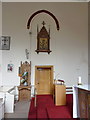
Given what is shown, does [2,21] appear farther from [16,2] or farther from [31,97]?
[31,97]

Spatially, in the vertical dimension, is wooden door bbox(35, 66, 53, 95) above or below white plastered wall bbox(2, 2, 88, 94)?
Answer: below

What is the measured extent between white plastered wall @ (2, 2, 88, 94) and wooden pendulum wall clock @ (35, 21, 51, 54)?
185mm

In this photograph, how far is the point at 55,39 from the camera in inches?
304

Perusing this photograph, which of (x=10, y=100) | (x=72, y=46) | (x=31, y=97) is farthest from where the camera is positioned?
(x=72, y=46)

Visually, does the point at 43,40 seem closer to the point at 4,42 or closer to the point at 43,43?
the point at 43,43

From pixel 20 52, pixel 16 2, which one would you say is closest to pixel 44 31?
pixel 20 52

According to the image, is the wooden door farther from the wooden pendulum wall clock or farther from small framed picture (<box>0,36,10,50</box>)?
small framed picture (<box>0,36,10,50</box>)

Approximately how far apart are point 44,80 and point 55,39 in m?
2.39

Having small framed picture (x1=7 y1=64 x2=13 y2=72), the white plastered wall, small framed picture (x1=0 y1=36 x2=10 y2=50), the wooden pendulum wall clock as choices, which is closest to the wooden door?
the white plastered wall

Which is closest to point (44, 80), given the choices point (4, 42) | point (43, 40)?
point (43, 40)

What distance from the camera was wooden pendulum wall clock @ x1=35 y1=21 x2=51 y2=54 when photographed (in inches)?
298

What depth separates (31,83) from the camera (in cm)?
746

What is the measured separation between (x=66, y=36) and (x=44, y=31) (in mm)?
1252

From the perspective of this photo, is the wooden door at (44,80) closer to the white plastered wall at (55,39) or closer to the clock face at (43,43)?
the white plastered wall at (55,39)
